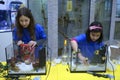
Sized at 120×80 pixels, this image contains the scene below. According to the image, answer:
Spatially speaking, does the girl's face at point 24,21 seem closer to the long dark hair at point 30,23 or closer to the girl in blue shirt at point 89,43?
the long dark hair at point 30,23

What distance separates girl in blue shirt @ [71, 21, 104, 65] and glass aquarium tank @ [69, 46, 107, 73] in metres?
0.02

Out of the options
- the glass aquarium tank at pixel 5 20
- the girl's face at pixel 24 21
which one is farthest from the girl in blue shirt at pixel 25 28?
the glass aquarium tank at pixel 5 20

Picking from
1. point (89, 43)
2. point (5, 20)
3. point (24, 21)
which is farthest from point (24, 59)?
point (5, 20)

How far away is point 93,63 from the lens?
4.45ft

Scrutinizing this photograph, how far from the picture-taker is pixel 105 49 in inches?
52.2

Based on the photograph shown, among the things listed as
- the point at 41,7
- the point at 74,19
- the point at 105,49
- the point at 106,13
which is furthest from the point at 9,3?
the point at 105,49

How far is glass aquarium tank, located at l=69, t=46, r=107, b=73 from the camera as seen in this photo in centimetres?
133

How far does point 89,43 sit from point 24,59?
0.54 metres

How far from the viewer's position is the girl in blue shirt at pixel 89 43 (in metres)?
1.33

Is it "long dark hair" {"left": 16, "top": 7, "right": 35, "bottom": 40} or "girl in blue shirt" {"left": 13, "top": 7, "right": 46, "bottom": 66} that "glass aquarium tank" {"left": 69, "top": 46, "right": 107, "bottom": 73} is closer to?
"girl in blue shirt" {"left": 13, "top": 7, "right": 46, "bottom": 66}

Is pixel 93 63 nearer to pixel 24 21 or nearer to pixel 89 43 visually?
pixel 89 43

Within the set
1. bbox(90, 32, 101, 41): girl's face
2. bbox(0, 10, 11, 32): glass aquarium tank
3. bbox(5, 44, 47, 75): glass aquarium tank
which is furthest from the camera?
bbox(0, 10, 11, 32): glass aquarium tank

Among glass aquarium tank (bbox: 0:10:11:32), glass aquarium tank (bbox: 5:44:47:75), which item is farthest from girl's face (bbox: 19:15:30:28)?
glass aquarium tank (bbox: 0:10:11:32)

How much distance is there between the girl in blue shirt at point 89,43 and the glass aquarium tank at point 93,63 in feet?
0.07
